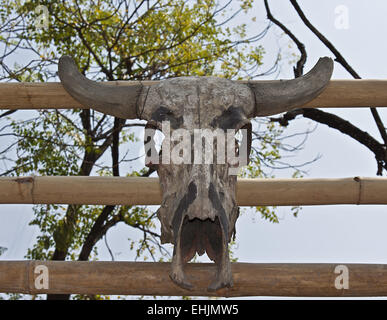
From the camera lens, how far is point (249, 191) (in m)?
3.50

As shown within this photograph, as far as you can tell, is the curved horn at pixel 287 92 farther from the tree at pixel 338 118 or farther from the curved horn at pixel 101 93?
the tree at pixel 338 118

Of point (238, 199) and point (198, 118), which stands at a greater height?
point (198, 118)

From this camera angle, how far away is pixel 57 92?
348 cm

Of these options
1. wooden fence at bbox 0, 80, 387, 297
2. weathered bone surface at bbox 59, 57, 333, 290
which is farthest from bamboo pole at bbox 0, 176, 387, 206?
weathered bone surface at bbox 59, 57, 333, 290

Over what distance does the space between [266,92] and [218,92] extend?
11.9 inches

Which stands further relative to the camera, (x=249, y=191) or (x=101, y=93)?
(x=249, y=191)

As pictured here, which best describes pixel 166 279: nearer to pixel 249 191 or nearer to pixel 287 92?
pixel 249 191

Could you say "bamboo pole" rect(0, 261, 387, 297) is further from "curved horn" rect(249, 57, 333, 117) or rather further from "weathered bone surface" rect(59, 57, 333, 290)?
"curved horn" rect(249, 57, 333, 117)

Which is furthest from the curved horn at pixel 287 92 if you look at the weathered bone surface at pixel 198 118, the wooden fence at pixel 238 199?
the wooden fence at pixel 238 199

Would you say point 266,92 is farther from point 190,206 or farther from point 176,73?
point 176,73

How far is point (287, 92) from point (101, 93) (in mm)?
1004

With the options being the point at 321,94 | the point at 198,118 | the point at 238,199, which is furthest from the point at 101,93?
the point at 321,94

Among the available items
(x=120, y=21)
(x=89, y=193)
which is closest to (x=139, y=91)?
(x=89, y=193)

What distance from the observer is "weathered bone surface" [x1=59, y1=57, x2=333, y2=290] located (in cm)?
229
